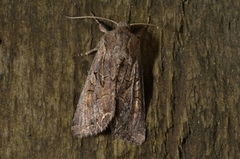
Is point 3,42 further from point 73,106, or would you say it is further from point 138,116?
point 138,116

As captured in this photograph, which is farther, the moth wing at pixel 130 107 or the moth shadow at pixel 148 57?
the moth shadow at pixel 148 57

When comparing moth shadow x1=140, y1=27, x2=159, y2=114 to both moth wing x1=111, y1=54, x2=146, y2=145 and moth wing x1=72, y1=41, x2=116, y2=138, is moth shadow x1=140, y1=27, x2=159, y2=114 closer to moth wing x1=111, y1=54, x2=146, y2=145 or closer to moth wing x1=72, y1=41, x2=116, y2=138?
moth wing x1=111, y1=54, x2=146, y2=145

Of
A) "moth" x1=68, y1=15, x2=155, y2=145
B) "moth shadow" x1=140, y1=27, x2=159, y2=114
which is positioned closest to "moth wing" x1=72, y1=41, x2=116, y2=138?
"moth" x1=68, y1=15, x2=155, y2=145

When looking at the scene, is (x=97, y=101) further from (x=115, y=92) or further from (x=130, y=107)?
(x=130, y=107)

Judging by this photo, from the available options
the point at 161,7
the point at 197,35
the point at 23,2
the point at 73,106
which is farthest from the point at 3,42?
the point at 197,35

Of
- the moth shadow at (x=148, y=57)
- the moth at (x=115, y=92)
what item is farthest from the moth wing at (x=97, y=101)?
the moth shadow at (x=148, y=57)

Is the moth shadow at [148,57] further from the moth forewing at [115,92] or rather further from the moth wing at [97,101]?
the moth wing at [97,101]
